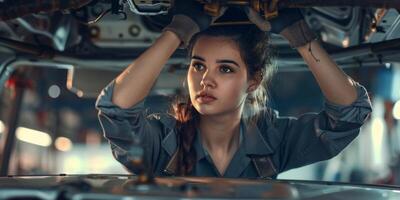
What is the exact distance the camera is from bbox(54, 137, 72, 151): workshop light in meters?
12.6

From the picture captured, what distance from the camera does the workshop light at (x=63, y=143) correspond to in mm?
12577

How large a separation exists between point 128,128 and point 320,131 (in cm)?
79

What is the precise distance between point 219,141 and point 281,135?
0.89 ft

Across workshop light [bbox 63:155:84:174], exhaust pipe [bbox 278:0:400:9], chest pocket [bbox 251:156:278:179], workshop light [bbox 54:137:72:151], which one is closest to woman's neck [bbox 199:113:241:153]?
chest pocket [bbox 251:156:278:179]

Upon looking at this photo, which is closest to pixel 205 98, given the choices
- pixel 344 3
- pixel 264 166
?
pixel 264 166

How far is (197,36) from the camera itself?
2.94 metres

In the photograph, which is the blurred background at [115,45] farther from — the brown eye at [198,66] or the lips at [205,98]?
the lips at [205,98]

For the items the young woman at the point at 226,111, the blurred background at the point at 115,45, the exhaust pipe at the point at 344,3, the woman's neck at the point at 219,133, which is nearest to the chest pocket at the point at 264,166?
the young woman at the point at 226,111

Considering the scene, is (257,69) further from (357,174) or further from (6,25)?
(357,174)

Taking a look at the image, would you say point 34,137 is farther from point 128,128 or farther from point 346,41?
point 128,128

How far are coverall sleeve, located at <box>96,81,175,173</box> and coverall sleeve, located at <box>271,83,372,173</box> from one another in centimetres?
49

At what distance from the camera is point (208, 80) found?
9.18 ft

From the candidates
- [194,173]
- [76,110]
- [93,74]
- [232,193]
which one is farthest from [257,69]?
[76,110]

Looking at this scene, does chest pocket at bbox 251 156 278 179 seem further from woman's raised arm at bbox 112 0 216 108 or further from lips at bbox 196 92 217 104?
woman's raised arm at bbox 112 0 216 108
